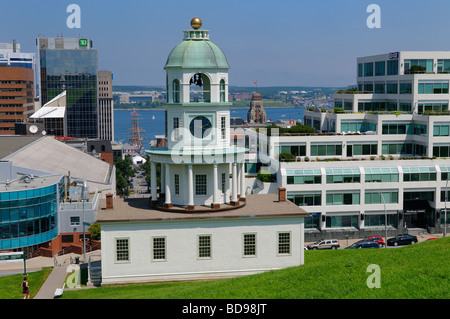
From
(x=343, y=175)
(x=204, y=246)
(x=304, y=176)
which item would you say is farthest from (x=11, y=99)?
(x=204, y=246)

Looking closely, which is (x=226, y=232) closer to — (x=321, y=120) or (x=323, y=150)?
(x=323, y=150)

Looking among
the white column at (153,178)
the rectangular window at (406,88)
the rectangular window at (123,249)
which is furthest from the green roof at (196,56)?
the rectangular window at (406,88)

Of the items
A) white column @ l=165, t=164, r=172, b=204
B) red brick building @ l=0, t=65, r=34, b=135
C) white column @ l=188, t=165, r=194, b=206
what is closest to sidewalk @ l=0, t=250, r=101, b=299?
white column @ l=165, t=164, r=172, b=204

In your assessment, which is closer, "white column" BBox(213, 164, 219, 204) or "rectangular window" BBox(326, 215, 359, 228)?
"white column" BBox(213, 164, 219, 204)

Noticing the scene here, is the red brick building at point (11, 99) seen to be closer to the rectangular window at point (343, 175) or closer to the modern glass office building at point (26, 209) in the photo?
the modern glass office building at point (26, 209)

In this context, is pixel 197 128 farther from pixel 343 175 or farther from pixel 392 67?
pixel 392 67

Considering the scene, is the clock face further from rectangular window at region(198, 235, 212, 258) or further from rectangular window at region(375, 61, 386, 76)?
rectangular window at region(375, 61, 386, 76)
